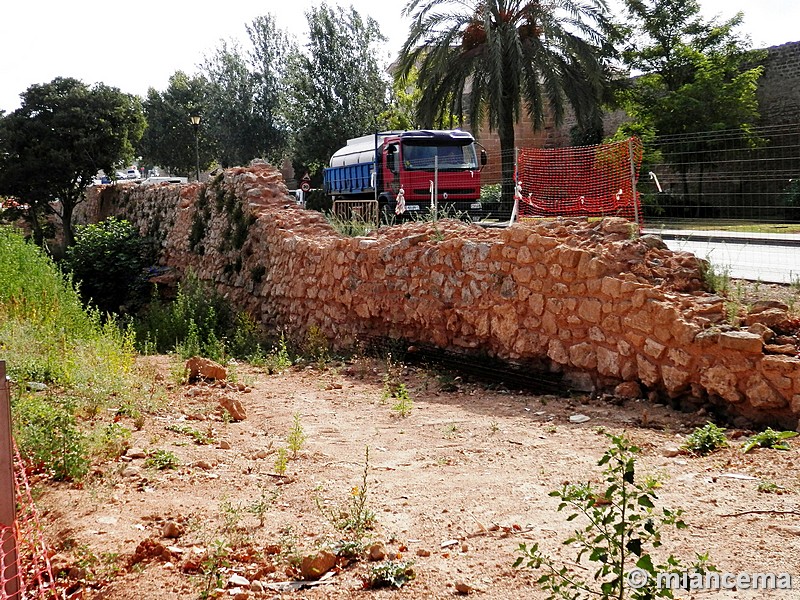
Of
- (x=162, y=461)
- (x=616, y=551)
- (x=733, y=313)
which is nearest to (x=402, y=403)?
(x=162, y=461)

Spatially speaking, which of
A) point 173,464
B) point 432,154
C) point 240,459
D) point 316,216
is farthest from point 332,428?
point 432,154

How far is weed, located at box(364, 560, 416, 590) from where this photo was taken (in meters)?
3.86

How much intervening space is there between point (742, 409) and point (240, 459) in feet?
12.7

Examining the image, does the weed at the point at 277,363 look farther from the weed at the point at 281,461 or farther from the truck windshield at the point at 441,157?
the truck windshield at the point at 441,157

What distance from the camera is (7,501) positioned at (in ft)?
11.0

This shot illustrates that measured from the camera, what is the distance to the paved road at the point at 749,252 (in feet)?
27.9

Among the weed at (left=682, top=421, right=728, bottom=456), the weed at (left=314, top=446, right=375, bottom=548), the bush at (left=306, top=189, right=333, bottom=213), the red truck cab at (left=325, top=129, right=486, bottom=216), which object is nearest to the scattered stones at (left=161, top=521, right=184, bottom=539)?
the weed at (left=314, top=446, right=375, bottom=548)

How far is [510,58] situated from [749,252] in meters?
11.9

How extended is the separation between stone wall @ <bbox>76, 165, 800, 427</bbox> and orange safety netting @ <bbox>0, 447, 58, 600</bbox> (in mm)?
4820

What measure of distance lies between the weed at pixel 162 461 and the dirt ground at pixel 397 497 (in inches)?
2.1

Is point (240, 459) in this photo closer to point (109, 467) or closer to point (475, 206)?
point (109, 467)

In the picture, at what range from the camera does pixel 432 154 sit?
2041cm

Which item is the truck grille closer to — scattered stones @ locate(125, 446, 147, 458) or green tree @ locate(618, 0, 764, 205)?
green tree @ locate(618, 0, 764, 205)

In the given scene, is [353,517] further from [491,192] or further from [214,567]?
[491,192]
